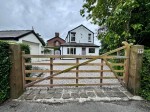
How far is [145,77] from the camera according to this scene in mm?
4352

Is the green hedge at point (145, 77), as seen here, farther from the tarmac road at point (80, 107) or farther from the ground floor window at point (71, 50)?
the ground floor window at point (71, 50)

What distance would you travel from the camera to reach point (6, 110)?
3441 mm

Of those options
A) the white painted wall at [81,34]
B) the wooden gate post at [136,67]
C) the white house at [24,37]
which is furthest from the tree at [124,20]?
the white painted wall at [81,34]

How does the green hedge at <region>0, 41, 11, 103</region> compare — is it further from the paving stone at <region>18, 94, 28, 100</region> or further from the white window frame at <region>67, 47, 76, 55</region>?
the white window frame at <region>67, 47, 76, 55</region>

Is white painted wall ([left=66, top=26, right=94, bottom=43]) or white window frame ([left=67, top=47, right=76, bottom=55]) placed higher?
white painted wall ([left=66, top=26, right=94, bottom=43])

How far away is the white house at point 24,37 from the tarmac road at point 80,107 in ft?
33.0

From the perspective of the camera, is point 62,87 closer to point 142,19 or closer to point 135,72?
point 135,72

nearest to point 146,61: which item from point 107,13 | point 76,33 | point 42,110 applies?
point 42,110

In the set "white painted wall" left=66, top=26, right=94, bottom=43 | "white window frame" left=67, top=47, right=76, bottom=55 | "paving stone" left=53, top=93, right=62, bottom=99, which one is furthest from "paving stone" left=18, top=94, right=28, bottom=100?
"white painted wall" left=66, top=26, right=94, bottom=43

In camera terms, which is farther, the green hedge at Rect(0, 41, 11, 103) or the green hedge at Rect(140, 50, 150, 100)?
the green hedge at Rect(140, 50, 150, 100)

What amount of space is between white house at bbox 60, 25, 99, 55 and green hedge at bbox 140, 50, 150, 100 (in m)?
21.4

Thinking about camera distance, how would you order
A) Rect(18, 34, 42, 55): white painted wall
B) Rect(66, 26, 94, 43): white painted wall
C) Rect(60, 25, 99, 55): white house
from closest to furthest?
Rect(18, 34, 42, 55): white painted wall
Rect(60, 25, 99, 55): white house
Rect(66, 26, 94, 43): white painted wall

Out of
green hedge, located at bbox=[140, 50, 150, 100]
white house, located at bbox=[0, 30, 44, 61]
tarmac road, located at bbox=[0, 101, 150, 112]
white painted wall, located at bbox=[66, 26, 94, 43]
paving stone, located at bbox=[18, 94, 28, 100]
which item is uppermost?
white painted wall, located at bbox=[66, 26, 94, 43]

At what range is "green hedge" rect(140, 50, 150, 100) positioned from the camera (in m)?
4.25
